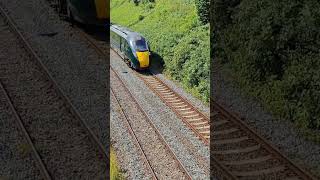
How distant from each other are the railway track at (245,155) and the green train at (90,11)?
7787mm

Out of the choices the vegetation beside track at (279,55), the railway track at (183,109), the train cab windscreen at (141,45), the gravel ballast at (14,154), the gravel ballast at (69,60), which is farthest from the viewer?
the train cab windscreen at (141,45)

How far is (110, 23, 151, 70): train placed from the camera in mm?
27141

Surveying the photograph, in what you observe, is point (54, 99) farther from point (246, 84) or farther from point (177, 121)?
point (246, 84)

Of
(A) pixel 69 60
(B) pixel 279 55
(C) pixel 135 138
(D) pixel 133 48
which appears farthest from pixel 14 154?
(D) pixel 133 48

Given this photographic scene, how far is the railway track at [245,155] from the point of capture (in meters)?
14.7

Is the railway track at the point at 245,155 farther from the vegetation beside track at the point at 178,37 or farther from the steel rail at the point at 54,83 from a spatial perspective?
the steel rail at the point at 54,83

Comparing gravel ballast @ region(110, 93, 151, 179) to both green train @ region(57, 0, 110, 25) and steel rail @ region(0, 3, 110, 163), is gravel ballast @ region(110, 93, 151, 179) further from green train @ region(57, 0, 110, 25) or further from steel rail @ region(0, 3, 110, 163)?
green train @ region(57, 0, 110, 25)

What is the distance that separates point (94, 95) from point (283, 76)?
8700mm

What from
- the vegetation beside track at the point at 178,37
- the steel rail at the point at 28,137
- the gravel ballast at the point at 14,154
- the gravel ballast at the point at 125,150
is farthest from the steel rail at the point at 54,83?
the vegetation beside track at the point at 178,37

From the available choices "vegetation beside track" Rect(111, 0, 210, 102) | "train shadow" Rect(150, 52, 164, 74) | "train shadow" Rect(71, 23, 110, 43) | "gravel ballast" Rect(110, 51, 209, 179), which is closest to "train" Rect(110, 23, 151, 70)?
"train shadow" Rect(150, 52, 164, 74)

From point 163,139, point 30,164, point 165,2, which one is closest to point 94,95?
point 163,139

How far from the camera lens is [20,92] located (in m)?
17.3

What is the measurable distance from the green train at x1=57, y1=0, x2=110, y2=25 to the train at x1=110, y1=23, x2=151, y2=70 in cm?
465

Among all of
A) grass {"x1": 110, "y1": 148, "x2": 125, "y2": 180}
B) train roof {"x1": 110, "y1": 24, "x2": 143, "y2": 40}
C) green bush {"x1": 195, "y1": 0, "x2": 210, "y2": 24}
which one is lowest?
grass {"x1": 110, "y1": 148, "x2": 125, "y2": 180}
